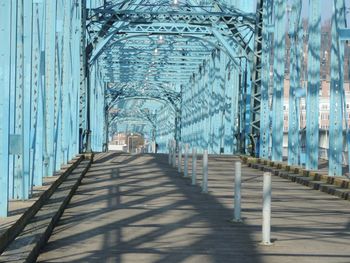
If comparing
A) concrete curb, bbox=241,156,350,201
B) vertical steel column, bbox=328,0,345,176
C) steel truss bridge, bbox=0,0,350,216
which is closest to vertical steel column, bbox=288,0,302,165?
steel truss bridge, bbox=0,0,350,216

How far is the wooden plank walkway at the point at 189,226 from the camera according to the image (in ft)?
29.0

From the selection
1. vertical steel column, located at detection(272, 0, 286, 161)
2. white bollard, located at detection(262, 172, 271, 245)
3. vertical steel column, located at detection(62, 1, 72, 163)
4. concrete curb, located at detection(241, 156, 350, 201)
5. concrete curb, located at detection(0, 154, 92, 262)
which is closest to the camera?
concrete curb, located at detection(0, 154, 92, 262)

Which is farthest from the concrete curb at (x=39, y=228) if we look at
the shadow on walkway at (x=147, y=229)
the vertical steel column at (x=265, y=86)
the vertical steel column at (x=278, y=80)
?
the vertical steel column at (x=265, y=86)

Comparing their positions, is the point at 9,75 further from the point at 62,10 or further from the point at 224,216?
the point at 62,10

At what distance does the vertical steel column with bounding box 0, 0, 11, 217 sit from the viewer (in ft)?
31.0

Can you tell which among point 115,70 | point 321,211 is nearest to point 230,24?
point 321,211

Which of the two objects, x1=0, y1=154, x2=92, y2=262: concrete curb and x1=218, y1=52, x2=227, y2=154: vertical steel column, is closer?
x1=0, y1=154, x2=92, y2=262: concrete curb

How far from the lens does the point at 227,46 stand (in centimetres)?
3481

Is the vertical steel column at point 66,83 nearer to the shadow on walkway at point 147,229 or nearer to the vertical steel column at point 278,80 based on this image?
the shadow on walkway at point 147,229

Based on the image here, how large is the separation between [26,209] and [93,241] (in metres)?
1.02

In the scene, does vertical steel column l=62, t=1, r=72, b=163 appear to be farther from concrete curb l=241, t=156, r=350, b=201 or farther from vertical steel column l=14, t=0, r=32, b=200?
vertical steel column l=14, t=0, r=32, b=200

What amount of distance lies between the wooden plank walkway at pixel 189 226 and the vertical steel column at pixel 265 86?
1043 cm

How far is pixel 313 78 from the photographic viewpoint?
2108cm

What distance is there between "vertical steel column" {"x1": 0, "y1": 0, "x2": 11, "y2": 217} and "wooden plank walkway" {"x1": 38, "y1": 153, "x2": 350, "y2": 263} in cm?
75
